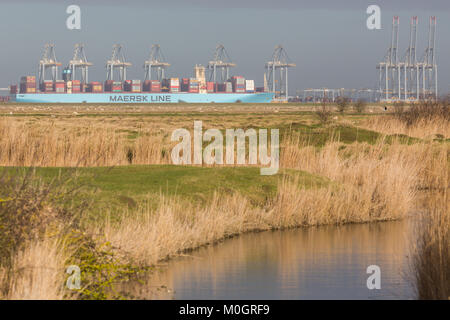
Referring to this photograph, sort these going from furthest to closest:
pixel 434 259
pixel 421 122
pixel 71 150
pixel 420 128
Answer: pixel 421 122 < pixel 420 128 < pixel 71 150 < pixel 434 259

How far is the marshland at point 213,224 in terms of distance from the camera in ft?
31.7

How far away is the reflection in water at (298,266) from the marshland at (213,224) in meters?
0.04

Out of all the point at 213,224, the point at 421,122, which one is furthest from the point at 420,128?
the point at 213,224

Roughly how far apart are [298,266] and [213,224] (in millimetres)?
2273

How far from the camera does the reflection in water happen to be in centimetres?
1173

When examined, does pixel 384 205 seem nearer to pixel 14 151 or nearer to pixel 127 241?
pixel 127 241

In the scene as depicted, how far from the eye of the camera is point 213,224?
15.3 metres

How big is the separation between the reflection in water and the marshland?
4 centimetres

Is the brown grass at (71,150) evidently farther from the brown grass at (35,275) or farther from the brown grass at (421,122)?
the brown grass at (421,122)

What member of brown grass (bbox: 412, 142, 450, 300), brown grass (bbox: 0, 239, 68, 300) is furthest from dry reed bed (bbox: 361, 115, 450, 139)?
brown grass (bbox: 0, 239, 68, 300)

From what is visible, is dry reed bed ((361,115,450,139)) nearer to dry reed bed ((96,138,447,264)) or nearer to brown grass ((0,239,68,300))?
dry reed bed ((96,138,447,264))

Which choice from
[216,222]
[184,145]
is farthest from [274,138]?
[216,222]

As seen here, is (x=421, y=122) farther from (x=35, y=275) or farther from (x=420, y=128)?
(x=35, y=275)

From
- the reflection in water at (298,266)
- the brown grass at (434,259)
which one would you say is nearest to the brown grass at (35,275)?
the reflection in water at (298,266)
